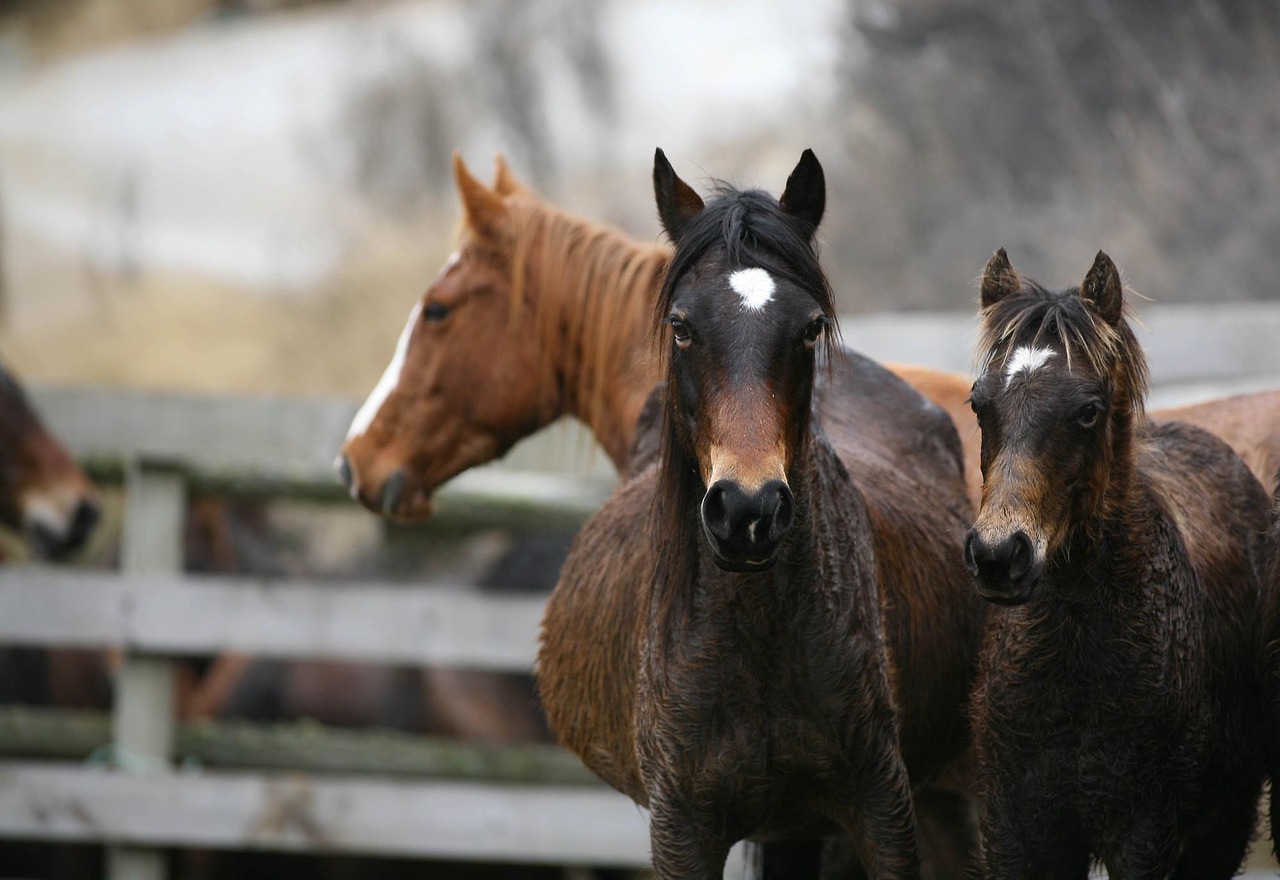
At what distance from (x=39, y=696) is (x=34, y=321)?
4.25m

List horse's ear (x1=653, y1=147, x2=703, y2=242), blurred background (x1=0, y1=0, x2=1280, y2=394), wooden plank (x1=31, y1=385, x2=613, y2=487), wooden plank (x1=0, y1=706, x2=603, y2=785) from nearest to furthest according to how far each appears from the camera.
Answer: horse's ear (x1=653, y1=147, x2=703, y2=242)
wooden plank (x1=0, y1=706, x2=603, y2=785)
wooden plank (x1=31, y1=385, x2=613, y2=487)
blurred background (x1=0, y1=0, x2=1280, y2=394)

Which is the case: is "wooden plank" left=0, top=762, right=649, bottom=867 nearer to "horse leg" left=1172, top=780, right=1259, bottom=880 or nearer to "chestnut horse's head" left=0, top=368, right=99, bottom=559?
"chestnut horse's head" left=0, top=368, right=99, bottom=559

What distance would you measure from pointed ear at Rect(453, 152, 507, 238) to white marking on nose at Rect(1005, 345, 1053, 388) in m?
2.42

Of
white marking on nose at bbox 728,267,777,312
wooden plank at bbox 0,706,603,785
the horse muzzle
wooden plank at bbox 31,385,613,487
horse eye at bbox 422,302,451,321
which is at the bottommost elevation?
wooden plank at bbox 0,706,603,785

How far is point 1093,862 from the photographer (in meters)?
3.29

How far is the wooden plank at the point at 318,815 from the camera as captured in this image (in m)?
6.22

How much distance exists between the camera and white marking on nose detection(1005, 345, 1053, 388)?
3.03m

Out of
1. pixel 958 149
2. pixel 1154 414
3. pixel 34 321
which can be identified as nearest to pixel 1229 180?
pixel 958 149

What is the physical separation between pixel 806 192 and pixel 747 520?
2.95 feet

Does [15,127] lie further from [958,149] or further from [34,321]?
[958,149]

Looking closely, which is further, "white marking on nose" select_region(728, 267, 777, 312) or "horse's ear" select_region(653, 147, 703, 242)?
Answer: "horse's ear" select_region(653, 147, 703, 242)

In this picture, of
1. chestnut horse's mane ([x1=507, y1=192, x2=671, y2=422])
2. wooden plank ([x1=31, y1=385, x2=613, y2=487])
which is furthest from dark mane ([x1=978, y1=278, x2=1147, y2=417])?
wooden plank ([x1=31, y1=385, x2=613, y2=487])

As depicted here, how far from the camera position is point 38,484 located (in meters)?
6.84

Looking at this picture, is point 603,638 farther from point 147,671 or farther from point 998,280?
point 147,671
